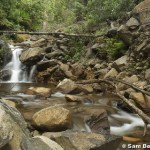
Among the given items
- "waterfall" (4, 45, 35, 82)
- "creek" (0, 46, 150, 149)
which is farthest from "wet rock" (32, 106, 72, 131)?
"waterfall" (4, 45, 35, 82)

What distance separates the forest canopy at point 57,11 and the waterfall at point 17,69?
14.5 ft

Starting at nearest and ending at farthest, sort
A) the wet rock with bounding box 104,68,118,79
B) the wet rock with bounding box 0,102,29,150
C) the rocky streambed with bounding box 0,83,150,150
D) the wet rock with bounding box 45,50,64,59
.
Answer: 1. the wet rock with bounding box 0,102,29,150
2. the rocky streambed with bounding box 0,83,150,150
3. the wet rock with bounding box 104,68,118,79
4. the wet rock with bounding box 45,50,64,59


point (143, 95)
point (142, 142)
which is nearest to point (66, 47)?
point (143, 95)

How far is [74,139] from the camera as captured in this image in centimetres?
519

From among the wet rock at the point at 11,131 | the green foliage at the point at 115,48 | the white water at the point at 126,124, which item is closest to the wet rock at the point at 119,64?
the green foliage at the point at 115,48

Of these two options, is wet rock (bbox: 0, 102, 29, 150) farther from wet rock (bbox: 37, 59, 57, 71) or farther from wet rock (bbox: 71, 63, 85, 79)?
wet rock (bbox: 37, 59, 57, 71)

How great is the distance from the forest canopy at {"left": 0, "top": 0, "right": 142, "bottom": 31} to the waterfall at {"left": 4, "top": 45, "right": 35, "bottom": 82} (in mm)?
4431

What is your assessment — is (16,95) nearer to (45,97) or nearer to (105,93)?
(45,97)

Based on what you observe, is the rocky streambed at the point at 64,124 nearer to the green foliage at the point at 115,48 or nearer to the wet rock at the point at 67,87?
the wet rock at the point at 67,87

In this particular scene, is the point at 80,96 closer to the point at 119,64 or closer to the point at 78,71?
the point at 119,64

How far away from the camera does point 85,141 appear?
206 inches

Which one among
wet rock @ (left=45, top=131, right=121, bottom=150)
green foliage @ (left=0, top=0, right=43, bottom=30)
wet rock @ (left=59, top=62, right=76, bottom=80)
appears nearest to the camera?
wet rock @ (left=45, top=131, right=121, bottom=150)

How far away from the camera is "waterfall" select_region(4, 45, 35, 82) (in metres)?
15.6

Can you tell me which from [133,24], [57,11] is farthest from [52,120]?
Answer: [57,11]
